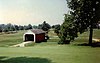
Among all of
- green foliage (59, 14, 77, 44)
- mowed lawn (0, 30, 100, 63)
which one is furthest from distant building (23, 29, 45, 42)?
mowed lawn (0, 30, 100, 63)

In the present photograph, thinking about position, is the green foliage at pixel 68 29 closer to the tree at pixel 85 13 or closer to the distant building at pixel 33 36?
the tree at pixel 85 13

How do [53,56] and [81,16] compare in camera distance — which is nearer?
[53,56]

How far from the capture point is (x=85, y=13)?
139 ft

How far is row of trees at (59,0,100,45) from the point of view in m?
41.9

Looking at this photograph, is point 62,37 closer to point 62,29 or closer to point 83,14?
point 62,29

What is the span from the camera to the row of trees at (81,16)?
138ft

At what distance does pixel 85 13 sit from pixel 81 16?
37.8 inches

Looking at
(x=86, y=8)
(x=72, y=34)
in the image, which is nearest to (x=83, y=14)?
(x=86, y=8)

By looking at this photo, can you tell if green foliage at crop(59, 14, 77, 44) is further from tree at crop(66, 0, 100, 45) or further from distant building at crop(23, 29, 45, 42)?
distant building at crop(23, 29, 45, 42)

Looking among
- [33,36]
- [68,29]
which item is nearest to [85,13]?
[68,29]

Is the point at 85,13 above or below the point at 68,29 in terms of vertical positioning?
above

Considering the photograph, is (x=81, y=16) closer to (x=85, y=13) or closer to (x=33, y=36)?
(x=85, y=13)

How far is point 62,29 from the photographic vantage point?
44406mm

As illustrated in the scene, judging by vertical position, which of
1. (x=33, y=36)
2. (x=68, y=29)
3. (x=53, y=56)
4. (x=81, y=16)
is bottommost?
(x=33, y=36)
